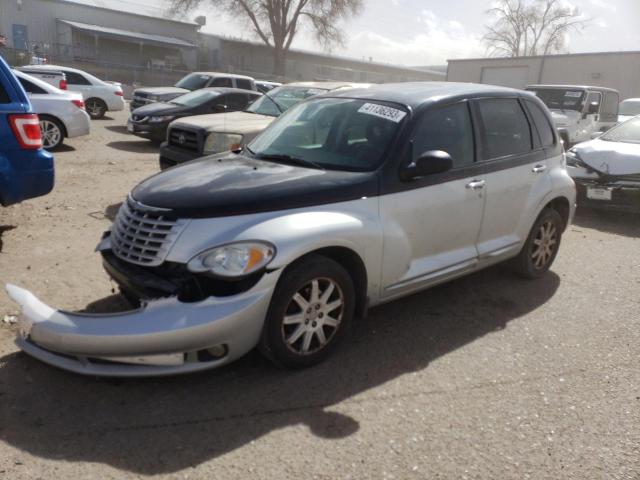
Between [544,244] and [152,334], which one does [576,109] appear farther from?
[152,334]

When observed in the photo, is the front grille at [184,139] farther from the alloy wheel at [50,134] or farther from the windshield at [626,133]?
the windshield at [626,133]

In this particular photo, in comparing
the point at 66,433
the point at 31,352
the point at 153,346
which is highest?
the point at 153,346

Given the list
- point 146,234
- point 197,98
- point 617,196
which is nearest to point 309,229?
point 146,234

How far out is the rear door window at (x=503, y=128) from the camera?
444 cm

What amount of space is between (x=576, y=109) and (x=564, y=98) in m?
0.49

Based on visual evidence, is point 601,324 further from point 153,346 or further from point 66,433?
point 66,433

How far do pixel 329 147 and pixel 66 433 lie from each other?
2.47m

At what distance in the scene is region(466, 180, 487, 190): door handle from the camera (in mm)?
4180

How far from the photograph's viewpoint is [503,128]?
4.66 m

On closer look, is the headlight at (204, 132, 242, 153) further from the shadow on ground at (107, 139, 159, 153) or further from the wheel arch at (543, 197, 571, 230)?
A: the shadow on ground at (107, 139, 159, 153)

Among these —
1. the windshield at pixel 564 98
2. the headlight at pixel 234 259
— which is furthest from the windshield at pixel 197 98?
the headlight at pixel 234 259

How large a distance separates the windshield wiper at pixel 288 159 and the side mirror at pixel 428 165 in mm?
586

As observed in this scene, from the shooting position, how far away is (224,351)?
3051 millimetres

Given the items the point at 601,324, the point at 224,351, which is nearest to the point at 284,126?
the point at 224,351
